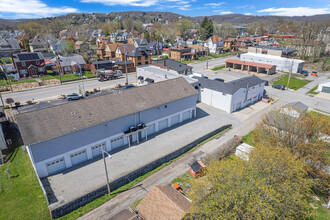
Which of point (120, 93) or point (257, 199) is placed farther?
point (120, 93)

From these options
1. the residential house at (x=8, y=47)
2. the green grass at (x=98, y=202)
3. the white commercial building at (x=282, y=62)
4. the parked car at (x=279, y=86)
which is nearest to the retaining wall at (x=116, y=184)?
the green grass at (x=98, y=202)

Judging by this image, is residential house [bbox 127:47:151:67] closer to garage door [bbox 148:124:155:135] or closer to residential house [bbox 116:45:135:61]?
residential house [bbox 116:45:135:61]

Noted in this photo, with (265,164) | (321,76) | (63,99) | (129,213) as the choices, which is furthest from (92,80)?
(321,76)

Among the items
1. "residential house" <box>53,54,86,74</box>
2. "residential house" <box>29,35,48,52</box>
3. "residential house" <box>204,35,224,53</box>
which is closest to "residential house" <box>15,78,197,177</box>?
"residential house" <box>53,54,86,74</box>

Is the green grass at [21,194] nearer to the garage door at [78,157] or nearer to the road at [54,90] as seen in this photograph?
the garage door at [78,157]

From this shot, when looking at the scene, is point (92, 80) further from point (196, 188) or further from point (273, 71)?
point (273, 71)

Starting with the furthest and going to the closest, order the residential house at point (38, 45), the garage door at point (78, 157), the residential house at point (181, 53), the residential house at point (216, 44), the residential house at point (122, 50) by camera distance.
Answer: the residential house at point (216, 44)
the residential house at point (38, 45)
the residential house at point (181, 53)
the residential house at point (122, 50)
the garage door at point (78, 157)

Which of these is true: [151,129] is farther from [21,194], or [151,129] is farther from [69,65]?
[69,65]

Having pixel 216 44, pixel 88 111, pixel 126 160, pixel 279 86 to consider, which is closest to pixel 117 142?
pixel 126 160
